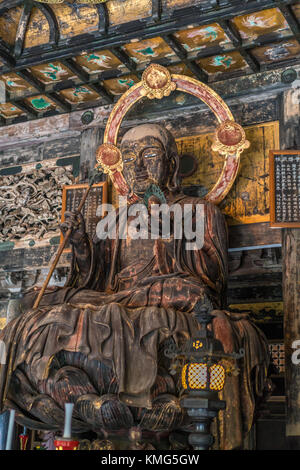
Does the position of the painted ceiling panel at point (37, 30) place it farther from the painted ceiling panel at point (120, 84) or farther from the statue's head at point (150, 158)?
the statue's head at point (150, 158)

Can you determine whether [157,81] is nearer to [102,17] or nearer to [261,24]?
[102,17]

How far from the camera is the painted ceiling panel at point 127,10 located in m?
5.61

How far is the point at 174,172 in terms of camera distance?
5727 millimetres

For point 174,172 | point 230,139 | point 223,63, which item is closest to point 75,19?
point 223,63

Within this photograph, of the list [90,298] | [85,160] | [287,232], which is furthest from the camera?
[85,160]

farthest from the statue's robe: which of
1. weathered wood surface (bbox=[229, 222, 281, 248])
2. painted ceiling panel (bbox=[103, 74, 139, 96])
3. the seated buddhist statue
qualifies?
painted ceiling panel (bbox=[103, 74, 139, 96])

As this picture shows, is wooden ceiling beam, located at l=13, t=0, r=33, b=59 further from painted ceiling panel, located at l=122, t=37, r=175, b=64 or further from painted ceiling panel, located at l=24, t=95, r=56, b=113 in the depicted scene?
painted ceiling panel, located at l=122, t=37, r=175, b=64

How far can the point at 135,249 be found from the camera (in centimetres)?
554

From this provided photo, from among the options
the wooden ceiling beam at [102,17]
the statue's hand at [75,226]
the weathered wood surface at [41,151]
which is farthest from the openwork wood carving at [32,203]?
the wooden ceiling beam at [102,17]

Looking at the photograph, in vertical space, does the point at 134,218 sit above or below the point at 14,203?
below

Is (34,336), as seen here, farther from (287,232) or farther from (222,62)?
(222,62)
